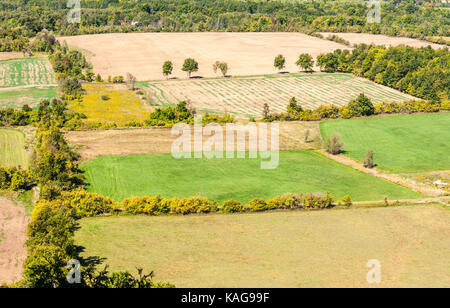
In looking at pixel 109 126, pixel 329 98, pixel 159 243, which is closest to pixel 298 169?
pixel 159 243

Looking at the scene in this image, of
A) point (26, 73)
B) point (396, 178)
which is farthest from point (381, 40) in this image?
point (396, 178)

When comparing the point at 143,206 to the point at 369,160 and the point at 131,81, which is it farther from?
the point at 131,81

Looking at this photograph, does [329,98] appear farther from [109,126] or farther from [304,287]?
[304,287]

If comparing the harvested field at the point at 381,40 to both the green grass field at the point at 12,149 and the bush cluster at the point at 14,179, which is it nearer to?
the green grass field at the point at 12,149

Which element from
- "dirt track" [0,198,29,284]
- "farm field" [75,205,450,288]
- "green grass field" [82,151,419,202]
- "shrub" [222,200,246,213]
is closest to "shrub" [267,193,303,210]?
"farm field" [75,205,450,288]

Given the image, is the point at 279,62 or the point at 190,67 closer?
the point at 190,67

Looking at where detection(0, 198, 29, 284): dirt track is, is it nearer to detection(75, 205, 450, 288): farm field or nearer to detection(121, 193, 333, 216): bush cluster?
detection(75, 205, 450, 288): farm field
